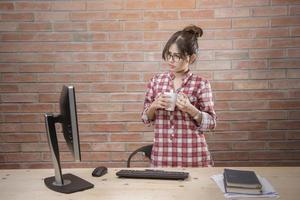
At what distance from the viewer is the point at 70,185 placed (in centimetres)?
178

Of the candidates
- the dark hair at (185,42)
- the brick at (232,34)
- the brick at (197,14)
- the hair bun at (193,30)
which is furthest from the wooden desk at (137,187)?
the brick at (197,14)

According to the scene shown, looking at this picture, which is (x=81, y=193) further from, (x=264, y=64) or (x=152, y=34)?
(x=264, y=64)

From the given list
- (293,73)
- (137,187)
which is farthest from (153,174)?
(293,73)

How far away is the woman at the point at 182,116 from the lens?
218 cm

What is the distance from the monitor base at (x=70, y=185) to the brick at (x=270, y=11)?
1.93 metres

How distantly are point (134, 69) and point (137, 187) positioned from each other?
4.70 ft

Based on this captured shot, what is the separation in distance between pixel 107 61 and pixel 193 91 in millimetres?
1023

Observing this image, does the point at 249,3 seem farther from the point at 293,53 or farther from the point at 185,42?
the point at 185,42

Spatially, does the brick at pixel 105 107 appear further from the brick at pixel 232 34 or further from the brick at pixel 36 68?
the brick at pixel 232 34

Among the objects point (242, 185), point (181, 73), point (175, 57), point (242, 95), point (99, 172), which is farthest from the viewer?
point (242, 95)

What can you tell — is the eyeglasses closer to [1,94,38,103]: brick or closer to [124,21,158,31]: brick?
[124,21,158,31]: brick

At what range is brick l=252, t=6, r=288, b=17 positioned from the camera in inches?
116

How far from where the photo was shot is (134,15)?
2.97m

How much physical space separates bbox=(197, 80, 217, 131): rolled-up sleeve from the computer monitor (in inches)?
29.3
